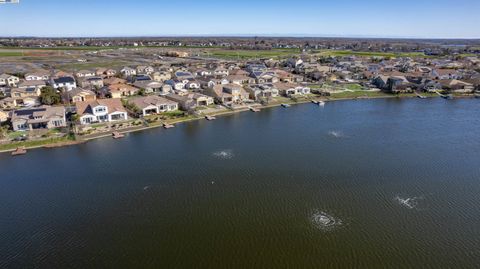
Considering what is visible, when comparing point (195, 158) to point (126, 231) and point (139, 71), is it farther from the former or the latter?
point (139, 71)

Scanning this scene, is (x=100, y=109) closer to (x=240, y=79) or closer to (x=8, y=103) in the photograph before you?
(x=8, y=103)

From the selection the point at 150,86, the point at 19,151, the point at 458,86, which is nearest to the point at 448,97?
the point at 458,86

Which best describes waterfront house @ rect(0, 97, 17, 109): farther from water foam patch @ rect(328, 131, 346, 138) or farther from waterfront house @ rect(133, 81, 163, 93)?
water foam patch @ rect(328, 131, 346, 138)

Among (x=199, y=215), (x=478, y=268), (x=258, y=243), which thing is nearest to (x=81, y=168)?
(x=199, y=215)

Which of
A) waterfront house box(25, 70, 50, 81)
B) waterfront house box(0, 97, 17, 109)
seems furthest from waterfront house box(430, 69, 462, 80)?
waterfront house box(25, 70, 50, 81)

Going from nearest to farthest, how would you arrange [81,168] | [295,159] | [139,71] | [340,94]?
[81,168]
[295,159]
[340,94]
[139,71]

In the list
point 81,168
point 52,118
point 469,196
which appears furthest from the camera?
point 52,118
